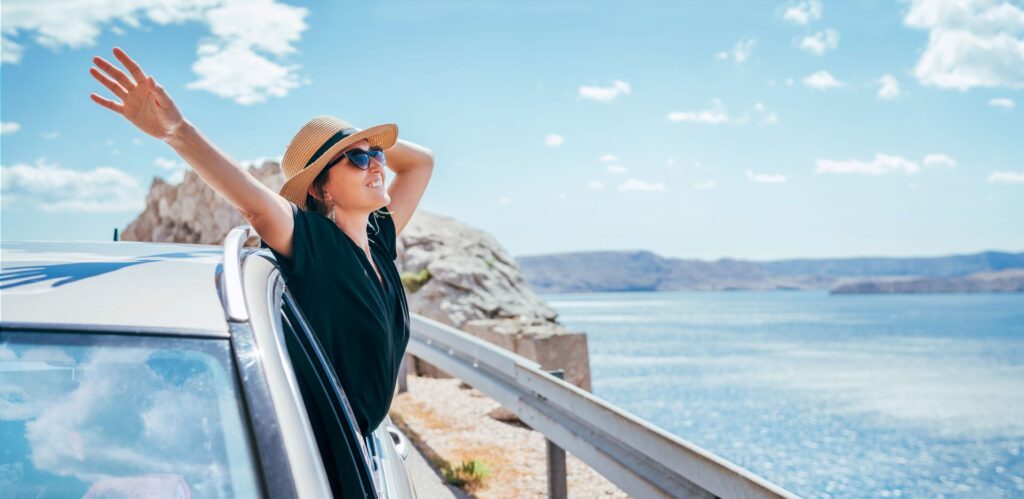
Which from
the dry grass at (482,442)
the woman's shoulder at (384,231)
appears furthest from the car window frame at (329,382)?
the dry grass at (482,442)

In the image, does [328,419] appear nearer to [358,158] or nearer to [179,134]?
[179,134]

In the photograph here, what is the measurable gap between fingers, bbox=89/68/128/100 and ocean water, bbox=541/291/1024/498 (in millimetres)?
17438

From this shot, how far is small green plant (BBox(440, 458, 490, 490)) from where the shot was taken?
5.56m

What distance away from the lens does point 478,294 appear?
1305cm

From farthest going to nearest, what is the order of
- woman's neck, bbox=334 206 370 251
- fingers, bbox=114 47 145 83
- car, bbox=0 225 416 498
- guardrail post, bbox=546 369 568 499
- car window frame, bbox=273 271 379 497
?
guardrail post, bbox=546 369 568 499 < woman's neck, bbox=334 206 370 251 < fingers, bbox=114 47 145 83 < car window frame, bbox=273 271 379 497 < car, bbox=0 225 416 498

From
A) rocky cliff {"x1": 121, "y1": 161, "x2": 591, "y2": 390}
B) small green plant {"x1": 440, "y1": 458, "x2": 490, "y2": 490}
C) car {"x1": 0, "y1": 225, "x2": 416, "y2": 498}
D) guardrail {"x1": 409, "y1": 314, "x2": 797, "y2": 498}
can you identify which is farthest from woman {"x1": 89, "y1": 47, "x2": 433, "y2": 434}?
rocky cliff {"x1": 121, "y1": 161, "x2": 591, "y2": 390}

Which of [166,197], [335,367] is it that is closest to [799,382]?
[166,197]

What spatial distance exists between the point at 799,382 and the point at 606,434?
44457mm

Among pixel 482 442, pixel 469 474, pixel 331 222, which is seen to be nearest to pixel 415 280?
pixel 482 442

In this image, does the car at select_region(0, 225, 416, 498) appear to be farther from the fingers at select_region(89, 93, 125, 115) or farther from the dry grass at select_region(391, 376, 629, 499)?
the dry grass at select_region(391, 376, 629, 499)

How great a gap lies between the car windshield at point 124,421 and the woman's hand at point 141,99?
0.80m

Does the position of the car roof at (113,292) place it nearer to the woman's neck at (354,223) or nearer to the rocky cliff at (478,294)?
the woman's neck at (354,223)

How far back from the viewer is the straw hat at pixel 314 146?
3.03 m

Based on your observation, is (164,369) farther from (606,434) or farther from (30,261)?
(606,434)
